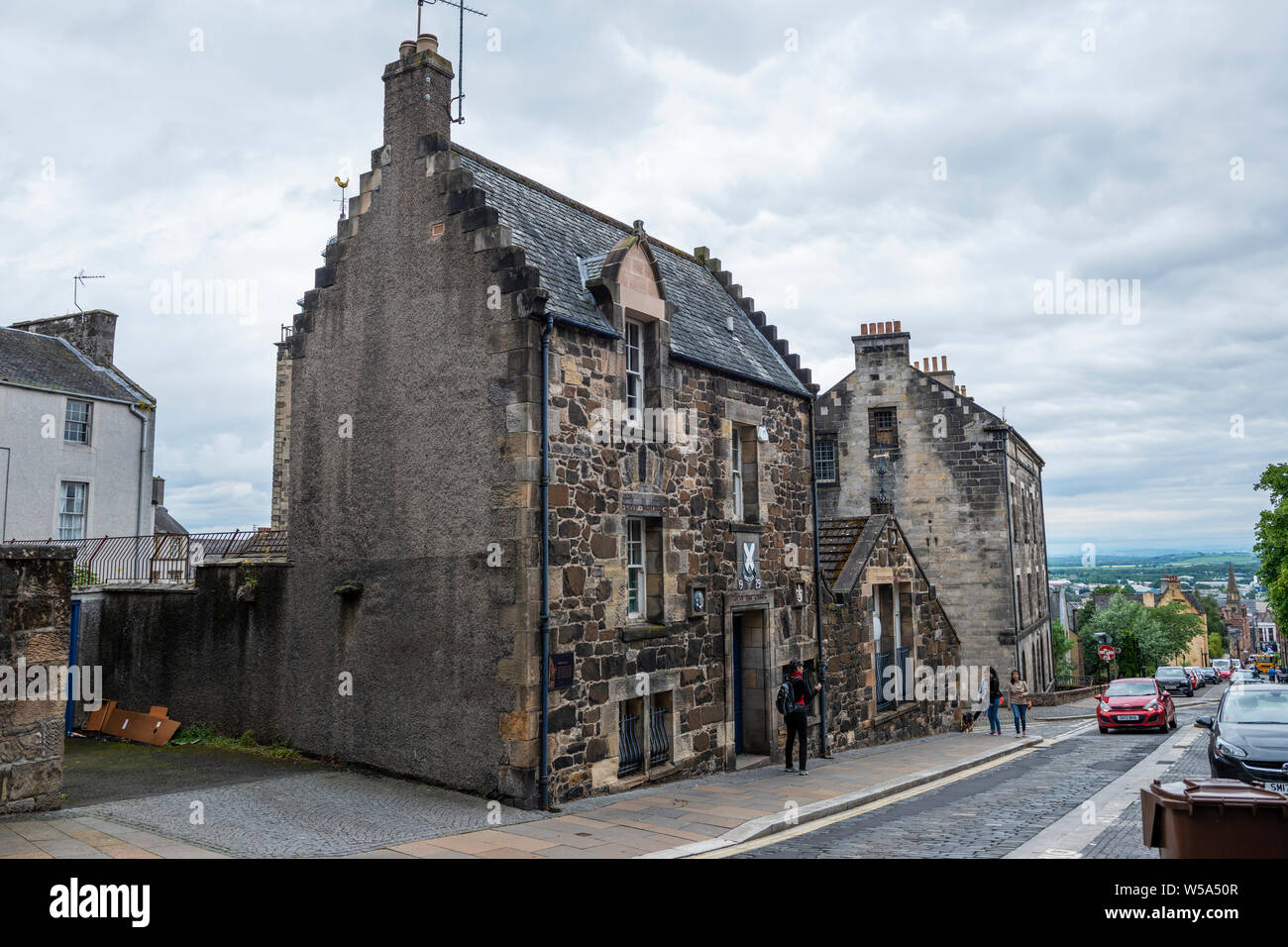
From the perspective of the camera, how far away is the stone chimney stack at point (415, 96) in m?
13.4

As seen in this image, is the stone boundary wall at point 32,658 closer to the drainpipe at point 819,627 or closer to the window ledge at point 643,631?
the window ledge at point 643,631

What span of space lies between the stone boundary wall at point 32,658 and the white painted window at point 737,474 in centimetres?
1019

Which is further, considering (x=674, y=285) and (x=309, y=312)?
(x=674, y=285)

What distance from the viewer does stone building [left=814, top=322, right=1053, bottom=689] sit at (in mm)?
30219

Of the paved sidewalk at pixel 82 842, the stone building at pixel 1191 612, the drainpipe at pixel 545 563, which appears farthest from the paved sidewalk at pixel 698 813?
the stone building at pixel 1191 612

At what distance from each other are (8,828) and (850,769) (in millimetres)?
12105

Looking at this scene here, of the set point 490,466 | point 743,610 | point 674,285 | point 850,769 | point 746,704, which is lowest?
point 850,769

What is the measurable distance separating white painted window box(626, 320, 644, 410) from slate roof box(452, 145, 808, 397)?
23.2 inches

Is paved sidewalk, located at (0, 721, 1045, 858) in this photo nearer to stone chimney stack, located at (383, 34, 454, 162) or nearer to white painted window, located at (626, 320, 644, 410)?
white painted window, located at (626, 320, 644, 410)

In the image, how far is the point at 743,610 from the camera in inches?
621

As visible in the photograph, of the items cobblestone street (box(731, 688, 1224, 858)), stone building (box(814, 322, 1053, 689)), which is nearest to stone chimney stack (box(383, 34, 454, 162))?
cobblestone street (box(731, 688, 1224, 858))
